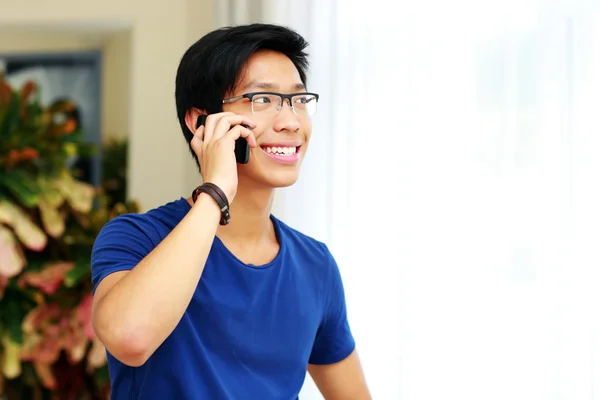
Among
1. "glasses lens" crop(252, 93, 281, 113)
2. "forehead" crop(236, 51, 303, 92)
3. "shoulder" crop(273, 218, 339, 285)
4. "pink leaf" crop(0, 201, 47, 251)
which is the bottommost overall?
"pink leaf" crop(0, 201, 47, 251)

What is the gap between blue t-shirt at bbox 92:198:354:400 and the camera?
1.40 metres

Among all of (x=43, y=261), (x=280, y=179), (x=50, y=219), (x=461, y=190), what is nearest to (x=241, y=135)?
(x=280, y=179)

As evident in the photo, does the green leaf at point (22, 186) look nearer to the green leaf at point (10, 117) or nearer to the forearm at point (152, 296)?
the green leaf at point (10, 117)

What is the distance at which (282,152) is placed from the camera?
1536 millimetres

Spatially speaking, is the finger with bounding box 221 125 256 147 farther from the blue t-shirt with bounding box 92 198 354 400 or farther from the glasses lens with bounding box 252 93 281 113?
the blue t-shirt with bounding box 92 198 354 400

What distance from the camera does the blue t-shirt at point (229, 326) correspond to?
1399mm

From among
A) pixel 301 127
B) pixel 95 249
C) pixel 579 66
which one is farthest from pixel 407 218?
pixel 95 249

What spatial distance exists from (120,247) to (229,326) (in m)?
0.28

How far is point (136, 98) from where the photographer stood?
3615mm

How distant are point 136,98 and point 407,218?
1780mm

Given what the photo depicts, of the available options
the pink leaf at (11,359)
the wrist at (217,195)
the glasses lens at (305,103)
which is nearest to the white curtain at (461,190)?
the glasses lens at (305,103)

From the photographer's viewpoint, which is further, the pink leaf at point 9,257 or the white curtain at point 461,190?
the pink leaf at point 9,257

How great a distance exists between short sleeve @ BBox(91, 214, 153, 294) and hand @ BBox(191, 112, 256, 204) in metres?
0.17

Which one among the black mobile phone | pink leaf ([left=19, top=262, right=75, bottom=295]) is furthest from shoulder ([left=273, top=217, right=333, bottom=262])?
pink leaf ([left=19, top=262, right=75, bottom=295])
